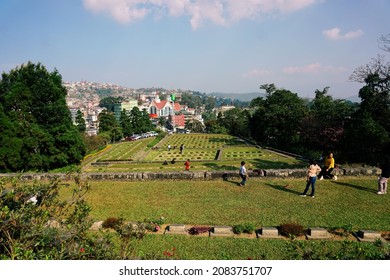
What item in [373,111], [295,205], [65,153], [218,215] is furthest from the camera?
[65,153]

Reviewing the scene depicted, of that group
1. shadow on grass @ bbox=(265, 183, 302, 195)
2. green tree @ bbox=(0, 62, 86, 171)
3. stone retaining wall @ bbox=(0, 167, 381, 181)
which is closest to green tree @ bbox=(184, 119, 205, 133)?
green tree @ bbox=(0, 62, 86, 171)

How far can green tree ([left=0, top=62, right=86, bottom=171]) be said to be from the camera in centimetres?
1928

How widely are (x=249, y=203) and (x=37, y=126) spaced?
701 inches

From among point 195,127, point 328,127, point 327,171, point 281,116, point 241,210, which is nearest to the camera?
point 241,210

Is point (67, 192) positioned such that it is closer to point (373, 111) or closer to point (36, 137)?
point (36, 137)

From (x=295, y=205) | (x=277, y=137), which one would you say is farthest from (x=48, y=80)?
(x=277, y=137)

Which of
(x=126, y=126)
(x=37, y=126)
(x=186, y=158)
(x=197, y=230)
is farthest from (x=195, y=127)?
(x=197, y=230)

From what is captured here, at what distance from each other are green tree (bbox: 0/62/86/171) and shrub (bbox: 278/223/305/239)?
1832 centimetres

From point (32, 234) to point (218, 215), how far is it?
18.3 feet

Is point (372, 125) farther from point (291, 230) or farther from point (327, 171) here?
point (291, 230)

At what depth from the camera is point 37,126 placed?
20.4 meters

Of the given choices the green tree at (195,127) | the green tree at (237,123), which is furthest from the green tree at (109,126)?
the green tree at (195,127)

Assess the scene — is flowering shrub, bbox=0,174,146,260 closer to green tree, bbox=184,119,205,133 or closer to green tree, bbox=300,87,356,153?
green tree, bbox=300,87,356,153

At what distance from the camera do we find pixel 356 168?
12094mm
